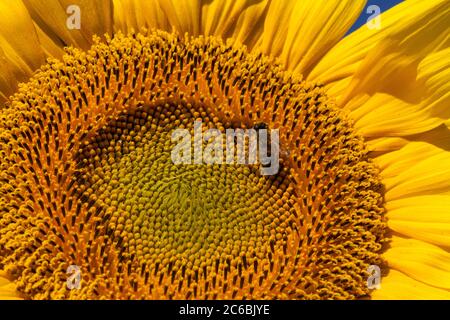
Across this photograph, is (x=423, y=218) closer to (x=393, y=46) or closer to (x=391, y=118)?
(x=391, y=118)

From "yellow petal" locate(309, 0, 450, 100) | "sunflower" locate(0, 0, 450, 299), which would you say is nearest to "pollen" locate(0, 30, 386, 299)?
"sunflower" locate(0, 0, 450, 299)

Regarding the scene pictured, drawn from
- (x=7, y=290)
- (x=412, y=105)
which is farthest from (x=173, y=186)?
(x=412, y=105)

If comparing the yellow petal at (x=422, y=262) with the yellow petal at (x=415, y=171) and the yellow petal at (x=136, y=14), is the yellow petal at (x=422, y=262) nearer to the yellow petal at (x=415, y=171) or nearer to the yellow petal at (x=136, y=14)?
the yellow petal at (x=415, y=171)

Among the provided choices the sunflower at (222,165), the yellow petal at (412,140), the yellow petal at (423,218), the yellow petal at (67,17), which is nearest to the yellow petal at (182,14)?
the sunflower at (222,165)

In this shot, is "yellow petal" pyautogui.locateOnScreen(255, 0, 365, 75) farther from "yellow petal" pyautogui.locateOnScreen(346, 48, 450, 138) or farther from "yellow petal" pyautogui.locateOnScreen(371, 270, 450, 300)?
"yellow petal" pyautogui.locateOnScreen(371, 270, 450, 300)

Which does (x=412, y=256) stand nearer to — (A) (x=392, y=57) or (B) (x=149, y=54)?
(A) (x=392, y=57)
